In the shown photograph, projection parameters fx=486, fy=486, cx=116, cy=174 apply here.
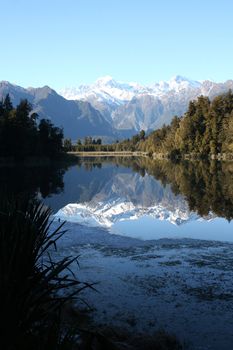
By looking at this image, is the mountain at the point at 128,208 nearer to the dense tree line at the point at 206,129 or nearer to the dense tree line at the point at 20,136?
the dense tree line at the point at 20,136

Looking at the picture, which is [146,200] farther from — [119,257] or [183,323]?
[183,323]

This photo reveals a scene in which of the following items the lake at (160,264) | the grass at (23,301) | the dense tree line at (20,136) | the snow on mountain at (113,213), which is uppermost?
the dense tree line at (20,136)

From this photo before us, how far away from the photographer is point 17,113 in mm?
101500

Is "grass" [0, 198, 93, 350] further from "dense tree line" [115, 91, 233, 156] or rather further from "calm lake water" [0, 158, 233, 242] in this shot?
"dense tree line" [115, 91, 233, 156]

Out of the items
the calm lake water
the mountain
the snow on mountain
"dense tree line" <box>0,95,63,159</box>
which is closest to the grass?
the calm lake water

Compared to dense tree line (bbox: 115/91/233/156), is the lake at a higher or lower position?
lower

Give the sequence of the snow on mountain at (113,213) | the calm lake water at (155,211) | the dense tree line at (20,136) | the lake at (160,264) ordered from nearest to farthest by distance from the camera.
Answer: the lake at (160,264) < the calm lake water at (155,211) < the snow on mountain at (113,213) < the dense tree line at (20,136)

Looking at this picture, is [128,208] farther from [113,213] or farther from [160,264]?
[160,264]

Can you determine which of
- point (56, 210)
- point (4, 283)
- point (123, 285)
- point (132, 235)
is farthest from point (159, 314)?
point (56, 210)

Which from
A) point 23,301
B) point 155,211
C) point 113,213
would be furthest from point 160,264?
point 155,211

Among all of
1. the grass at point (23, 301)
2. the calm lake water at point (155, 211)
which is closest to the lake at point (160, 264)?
the calm lake water at point (155, 211)

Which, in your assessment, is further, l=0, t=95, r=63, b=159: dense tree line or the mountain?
l=0, t=95, r=63, b=159: dense tree line

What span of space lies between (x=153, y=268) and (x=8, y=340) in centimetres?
1098

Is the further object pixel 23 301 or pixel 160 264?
pixel 160 264
